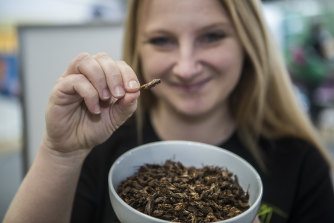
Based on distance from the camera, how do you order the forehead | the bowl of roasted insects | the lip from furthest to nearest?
1. the lip
2. the forehead
3. the bowl of roasted insects

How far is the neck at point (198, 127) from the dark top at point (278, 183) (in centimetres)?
4

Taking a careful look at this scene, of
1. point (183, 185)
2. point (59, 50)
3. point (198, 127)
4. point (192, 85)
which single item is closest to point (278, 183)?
point (198, 127)

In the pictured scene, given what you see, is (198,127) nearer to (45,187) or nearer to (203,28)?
(203,28)

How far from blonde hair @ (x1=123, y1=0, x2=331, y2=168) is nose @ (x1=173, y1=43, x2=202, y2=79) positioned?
6.9 inches

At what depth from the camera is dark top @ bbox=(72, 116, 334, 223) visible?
2.94ft

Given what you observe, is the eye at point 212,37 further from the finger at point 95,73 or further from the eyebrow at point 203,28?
the finger at point 95,73

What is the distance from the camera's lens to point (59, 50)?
129 cm

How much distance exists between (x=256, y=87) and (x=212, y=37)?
27 centimetres

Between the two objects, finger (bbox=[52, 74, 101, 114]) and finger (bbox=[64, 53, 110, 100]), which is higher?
finger (bbox=[64, 53, 110, 100])

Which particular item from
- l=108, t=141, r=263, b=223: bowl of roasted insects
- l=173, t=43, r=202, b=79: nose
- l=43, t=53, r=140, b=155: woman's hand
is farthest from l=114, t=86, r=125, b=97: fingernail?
l=173, t=43, r=202, b=79: nose

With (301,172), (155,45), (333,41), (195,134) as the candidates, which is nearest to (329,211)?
(301,172)

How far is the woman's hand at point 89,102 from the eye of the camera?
1.73 feet

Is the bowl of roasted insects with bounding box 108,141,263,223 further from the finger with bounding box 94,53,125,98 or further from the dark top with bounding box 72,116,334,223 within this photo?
the dark top with bounding box 72,116,334,223

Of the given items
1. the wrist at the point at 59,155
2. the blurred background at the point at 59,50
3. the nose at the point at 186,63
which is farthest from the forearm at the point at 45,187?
the blurred background at the point at 59,50
